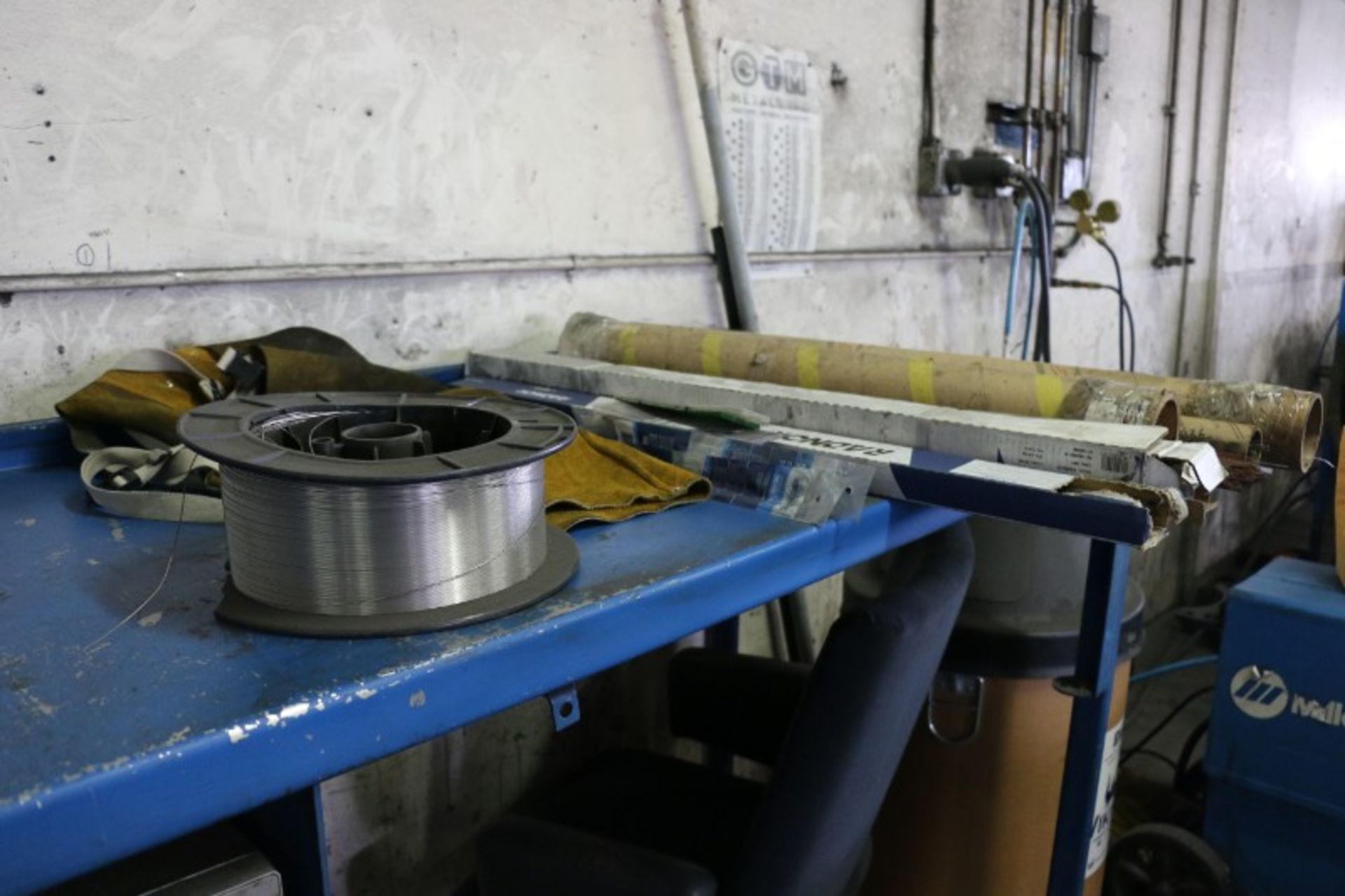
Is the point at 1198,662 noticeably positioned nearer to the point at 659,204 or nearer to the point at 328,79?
the point at 659,204

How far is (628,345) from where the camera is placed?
125cm

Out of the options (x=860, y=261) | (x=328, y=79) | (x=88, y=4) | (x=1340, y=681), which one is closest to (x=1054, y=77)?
(x=860, y=261)

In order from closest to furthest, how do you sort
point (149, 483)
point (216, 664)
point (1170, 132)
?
point (216, 664), point (149, 483), point (1170, 132)

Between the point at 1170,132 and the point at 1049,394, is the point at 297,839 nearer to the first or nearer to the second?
the point at 1049,394

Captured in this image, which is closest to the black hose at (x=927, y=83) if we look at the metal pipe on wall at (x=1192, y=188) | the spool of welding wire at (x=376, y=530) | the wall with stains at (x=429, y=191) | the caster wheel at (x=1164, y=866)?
the wall with stains at (x=429, y=191)

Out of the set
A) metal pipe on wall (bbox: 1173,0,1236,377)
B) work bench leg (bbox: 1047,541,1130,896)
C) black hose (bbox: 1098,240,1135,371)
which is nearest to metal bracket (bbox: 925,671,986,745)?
work bench leg (bbox: 1047,541,1130,896)

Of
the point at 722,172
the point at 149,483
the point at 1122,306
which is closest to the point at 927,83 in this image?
the point at 722,172

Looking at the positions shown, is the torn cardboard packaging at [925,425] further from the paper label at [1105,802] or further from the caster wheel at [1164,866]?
the caster wheel at [1164,866]

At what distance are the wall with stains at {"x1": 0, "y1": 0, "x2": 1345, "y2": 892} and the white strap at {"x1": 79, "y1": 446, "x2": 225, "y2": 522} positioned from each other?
0.72 feet

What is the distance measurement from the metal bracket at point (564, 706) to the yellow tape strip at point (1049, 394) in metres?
0.55

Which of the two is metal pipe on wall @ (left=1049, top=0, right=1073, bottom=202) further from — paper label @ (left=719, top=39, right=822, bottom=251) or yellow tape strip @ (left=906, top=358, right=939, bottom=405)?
yellow tape strip @ (left=906, top=358, right=939, bottom=405)

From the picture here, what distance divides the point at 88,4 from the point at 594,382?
0.63 meters

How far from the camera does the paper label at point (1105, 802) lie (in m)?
1.30

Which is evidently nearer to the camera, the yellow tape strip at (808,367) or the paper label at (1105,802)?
the yellow tape strip at (808,367)
